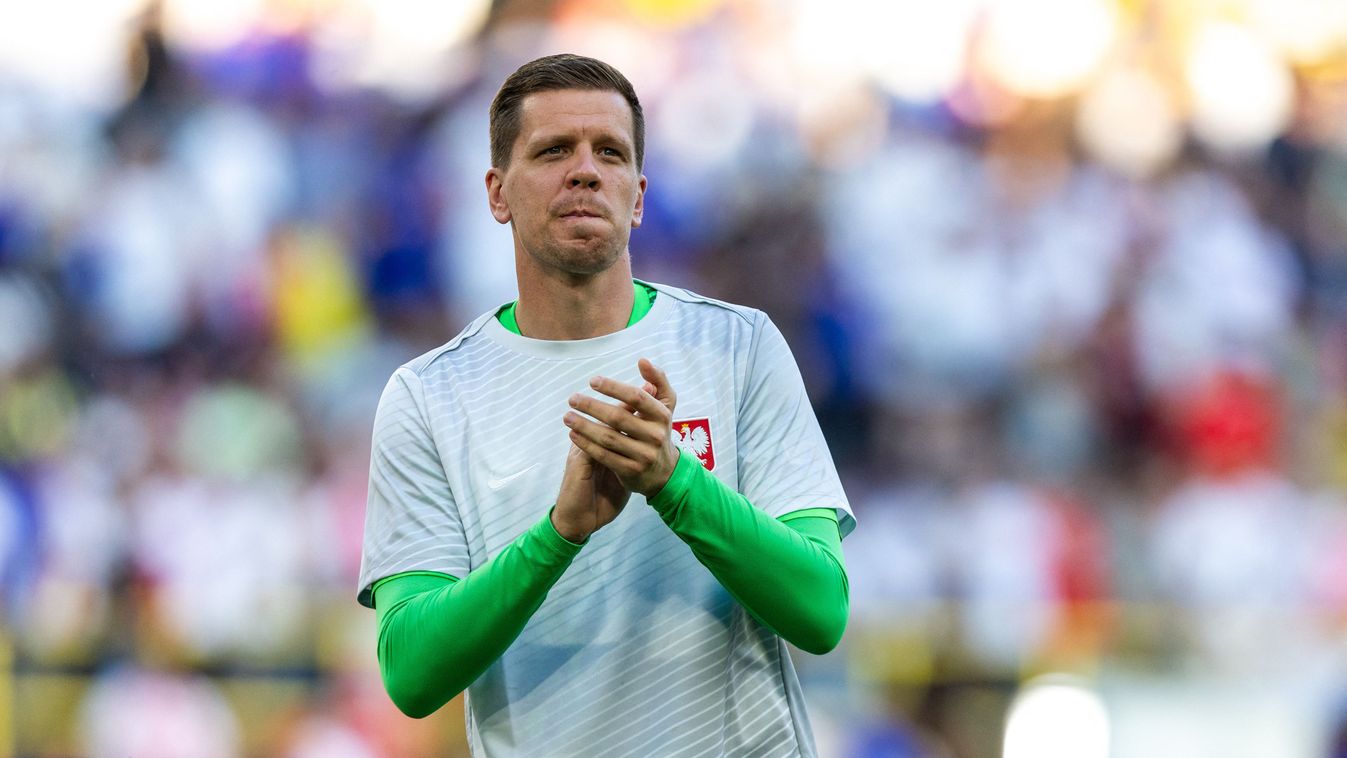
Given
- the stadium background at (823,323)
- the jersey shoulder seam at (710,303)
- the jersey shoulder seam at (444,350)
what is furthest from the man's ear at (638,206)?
the stadium background at (823,323)

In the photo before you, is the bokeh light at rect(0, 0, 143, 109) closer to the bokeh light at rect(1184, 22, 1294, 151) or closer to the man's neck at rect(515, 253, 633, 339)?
the bokeh light at rect(1184, 22, 1294, 151)

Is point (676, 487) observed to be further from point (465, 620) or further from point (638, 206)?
point (638, 206)

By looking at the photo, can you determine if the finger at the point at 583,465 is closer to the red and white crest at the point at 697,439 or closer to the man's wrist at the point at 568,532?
the man's wrist at the point at 568,532

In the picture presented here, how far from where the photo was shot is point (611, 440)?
1.89m

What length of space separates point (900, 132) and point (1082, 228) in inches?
33.2

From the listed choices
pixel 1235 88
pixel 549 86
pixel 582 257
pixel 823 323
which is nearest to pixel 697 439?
pixel 582 257

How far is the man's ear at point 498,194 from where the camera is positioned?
233 centimetres

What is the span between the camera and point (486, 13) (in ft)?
23.2

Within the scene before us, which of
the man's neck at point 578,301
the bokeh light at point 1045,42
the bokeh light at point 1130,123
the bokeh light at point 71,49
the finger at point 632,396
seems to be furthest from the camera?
the bokeh light at point 71,49

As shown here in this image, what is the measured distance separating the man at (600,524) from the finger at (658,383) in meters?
0.08

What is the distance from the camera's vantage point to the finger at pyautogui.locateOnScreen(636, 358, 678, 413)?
1.92m

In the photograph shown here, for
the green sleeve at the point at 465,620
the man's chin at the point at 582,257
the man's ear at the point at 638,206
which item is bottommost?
the green sleeve at the point at 465,620

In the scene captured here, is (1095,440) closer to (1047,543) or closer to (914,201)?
(1047,543)

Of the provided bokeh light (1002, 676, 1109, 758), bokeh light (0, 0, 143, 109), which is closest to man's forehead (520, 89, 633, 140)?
bokeh light (1002, 676, 1109, 758)
